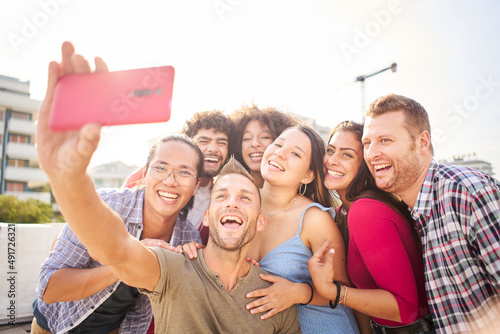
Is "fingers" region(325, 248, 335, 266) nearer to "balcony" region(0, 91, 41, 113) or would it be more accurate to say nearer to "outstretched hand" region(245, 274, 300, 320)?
"outstretched hand" region(245, 274, 300, 320)

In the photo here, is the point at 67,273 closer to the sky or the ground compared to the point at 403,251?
closer to the ground

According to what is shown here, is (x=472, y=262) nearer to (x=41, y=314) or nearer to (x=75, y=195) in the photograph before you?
(x=75, y=195)

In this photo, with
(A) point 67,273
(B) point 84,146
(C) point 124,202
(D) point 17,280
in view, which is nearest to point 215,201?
(C) point 124,202

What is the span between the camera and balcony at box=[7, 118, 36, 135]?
47531 millimetres

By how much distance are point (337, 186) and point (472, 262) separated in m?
1.56

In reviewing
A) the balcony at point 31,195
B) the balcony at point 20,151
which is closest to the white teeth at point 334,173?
the balcony at point 31,195

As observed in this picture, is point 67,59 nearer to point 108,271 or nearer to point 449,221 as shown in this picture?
point 108,271

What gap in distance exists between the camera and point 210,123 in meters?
5.21

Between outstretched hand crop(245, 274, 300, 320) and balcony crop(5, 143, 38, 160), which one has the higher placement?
outstretched hand crop(245, 274, 300, 320)

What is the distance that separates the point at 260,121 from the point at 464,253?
339 centimetres

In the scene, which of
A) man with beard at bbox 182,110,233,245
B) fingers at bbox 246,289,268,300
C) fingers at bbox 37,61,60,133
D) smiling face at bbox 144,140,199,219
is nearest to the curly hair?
man with beard at bbox 182,110,233,245

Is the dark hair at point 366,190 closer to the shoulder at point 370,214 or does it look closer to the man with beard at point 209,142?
the shoulder at point 370,214

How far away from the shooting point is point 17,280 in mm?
6773

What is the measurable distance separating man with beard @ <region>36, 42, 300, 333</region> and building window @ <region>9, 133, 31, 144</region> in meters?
56.8
